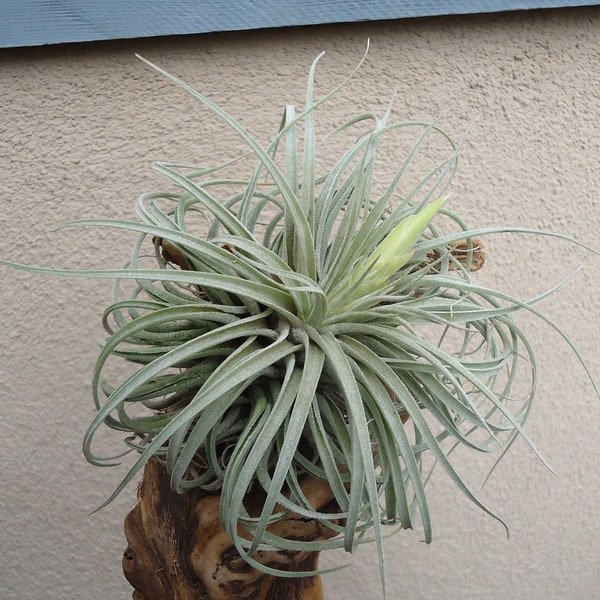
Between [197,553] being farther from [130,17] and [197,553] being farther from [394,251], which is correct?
[130,17]

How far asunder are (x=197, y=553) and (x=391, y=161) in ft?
1.89

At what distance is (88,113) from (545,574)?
3.08 ft

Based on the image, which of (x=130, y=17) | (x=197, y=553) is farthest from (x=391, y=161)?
(x=197, y=553)

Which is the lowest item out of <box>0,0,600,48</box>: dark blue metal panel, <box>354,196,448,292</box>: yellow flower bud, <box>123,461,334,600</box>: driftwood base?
<box>123,461,334,600</box>: driftwood base

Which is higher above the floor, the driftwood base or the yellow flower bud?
the yellow flower bud

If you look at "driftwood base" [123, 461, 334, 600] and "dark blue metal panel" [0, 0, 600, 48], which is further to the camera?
"dark blue metal panel" [0, 0, 600, 48]

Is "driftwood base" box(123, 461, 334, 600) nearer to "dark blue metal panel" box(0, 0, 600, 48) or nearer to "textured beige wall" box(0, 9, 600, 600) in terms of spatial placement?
"textured beige wall" box(0, 9, 600, 600)

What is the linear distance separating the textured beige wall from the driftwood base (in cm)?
27

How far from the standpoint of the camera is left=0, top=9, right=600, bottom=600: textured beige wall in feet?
2.95

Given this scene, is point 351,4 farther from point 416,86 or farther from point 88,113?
point 88,113

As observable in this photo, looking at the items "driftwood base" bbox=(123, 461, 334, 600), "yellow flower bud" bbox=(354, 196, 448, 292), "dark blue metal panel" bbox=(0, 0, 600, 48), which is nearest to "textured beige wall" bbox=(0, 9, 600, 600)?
"dark blue metal panel" bbox=(0, 0, 600, 48)

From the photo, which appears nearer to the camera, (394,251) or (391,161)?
(394,251)

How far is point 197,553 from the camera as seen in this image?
0.58 meters

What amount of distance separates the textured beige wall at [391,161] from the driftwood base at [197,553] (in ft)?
0.89
